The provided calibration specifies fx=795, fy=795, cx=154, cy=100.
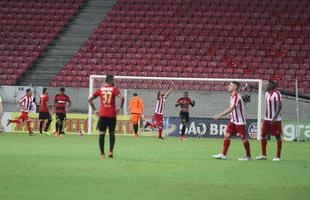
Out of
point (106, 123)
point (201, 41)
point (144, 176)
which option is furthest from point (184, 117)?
point (144, 176)

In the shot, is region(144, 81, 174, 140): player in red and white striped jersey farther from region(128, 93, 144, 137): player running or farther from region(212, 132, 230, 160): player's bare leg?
region(212, 132, 230, 160): player's bare leg

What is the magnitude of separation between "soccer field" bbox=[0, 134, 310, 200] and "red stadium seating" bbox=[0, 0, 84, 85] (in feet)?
62.6

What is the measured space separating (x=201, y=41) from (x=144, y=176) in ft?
84.1

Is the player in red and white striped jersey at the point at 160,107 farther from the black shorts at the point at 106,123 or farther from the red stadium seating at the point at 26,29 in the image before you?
the black shorts at the point at 106,123

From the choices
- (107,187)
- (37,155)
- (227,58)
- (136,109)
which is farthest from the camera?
(227,58)

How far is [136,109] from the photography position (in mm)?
32500

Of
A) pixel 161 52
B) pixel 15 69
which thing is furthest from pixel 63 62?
pixel 161 52

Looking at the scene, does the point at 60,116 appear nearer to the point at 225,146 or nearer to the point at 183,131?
the point at 183,131

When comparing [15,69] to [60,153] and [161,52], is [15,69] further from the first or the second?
[60,153]

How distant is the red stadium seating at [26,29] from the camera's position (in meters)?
39.4

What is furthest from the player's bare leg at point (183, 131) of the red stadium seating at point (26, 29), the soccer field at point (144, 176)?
the red stadium seating at point (26, 29)

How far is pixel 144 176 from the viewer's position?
14164 mm

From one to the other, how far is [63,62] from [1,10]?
5726 mm

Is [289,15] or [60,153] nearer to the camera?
[60,153]
